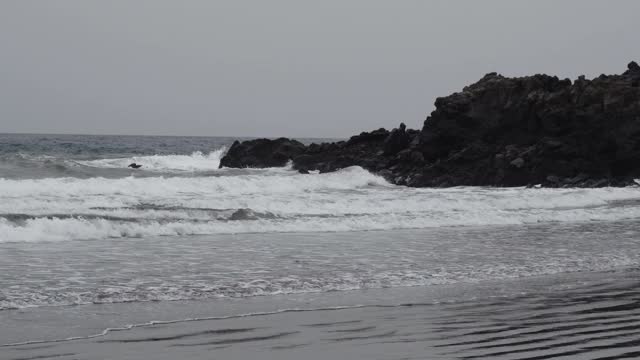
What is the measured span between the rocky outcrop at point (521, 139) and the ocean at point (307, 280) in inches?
473

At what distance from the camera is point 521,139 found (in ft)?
130

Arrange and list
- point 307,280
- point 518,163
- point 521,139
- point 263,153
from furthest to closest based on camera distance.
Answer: point 263,153
point 521,139
point 518,163
point 307,280

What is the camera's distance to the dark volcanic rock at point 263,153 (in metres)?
48.3

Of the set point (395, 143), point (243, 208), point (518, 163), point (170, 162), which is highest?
point (395, 143)

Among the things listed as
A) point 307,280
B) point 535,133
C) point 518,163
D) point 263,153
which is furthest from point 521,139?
point 307,280

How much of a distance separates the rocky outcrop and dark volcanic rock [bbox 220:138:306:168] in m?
3.82

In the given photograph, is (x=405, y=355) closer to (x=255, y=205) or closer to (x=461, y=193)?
(x=255, y=205)

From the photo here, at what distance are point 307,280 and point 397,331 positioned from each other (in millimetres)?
3503

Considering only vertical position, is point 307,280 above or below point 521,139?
below

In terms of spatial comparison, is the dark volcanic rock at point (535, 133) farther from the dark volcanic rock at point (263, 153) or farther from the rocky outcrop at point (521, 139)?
the dark volcanic rock at point (263, 153)

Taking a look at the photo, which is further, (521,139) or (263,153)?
(263,153)

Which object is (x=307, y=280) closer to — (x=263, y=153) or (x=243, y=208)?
(x=243, y=208)

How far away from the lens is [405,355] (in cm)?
696

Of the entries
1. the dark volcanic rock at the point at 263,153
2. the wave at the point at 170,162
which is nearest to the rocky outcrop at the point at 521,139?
the dark volcanic rock at the point at 263,153
